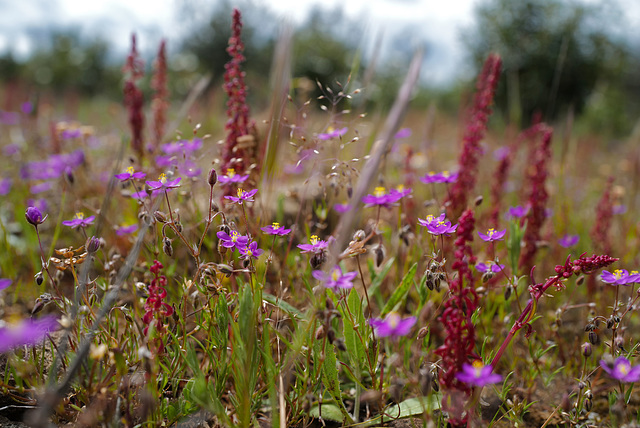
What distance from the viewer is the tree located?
15.6 m

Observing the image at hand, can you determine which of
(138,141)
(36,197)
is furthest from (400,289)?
(36,197)

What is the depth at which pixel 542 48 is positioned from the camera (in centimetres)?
1548

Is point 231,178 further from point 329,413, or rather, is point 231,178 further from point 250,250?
point 329,413

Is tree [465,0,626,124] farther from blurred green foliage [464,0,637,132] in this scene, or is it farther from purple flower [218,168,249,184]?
purple flower [218,168,249,184]

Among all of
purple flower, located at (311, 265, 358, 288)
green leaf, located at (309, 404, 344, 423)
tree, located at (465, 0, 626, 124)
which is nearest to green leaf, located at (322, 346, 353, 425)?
green leaf, located at (309, 404, 344, 423)

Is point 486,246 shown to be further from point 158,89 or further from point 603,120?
point 603,120

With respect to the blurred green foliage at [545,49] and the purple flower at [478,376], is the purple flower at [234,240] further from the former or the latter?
the blurred green foliage at [545,49]

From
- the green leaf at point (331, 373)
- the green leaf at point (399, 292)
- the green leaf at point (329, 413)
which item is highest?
the green leaf at point (399, 292)

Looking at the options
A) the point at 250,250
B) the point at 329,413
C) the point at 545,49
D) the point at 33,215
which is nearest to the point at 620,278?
the point at 329,413

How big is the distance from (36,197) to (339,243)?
3.62 meters

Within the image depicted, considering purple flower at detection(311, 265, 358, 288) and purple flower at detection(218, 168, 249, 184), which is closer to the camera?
purple flower at detection(311, 265, 358, 288)

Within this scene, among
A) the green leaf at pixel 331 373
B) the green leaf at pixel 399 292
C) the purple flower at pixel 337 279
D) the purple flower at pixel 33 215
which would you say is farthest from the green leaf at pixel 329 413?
the purple flower at pixel 33 215

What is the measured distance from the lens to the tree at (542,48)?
15.6m

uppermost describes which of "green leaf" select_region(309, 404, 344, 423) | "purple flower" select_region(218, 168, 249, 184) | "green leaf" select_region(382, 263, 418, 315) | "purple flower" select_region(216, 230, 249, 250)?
"purple flower" select_region(218, 168, 249, 184)
